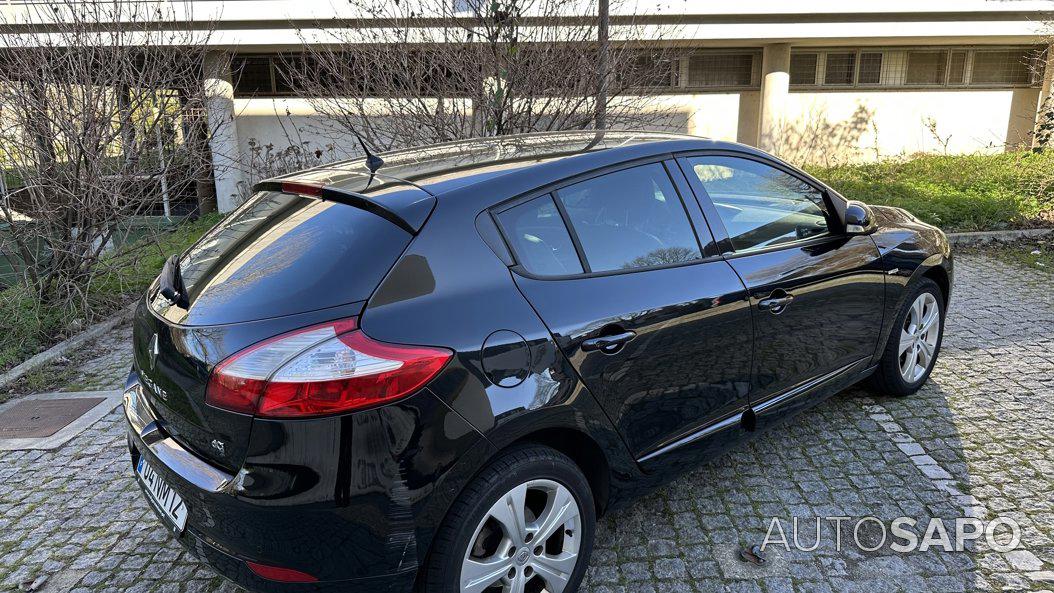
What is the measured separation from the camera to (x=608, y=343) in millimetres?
2525

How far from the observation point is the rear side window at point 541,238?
8.06 ft

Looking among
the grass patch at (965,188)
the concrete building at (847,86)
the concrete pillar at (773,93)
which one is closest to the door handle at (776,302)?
the grass patch at (965,188)

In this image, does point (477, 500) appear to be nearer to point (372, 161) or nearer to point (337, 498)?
point (337, 498)

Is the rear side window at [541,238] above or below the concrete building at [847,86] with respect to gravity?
below

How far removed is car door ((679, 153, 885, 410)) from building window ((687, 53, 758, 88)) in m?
11.9

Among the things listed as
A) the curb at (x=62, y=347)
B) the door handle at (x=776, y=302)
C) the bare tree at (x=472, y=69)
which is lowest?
the curb at (x=62, y=347)

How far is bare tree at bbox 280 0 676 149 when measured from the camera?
7.49 metres

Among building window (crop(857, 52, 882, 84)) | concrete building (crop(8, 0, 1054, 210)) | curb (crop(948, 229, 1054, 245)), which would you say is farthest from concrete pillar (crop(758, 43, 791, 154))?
curb (crop(948, 229, 1054, 245))

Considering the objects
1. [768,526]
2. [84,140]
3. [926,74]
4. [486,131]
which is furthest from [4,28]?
[926,74]

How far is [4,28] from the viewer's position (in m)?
6.12

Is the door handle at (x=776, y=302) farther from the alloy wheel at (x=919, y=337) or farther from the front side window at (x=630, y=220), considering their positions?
the alloy wheel at (x=919, y=337)

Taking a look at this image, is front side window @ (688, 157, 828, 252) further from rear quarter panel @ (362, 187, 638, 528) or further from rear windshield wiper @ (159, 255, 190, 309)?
rear windshield wiper @ (159, 255, 190, 309)

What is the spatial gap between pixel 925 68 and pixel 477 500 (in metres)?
16.4

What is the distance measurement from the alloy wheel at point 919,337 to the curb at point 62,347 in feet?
20.2
